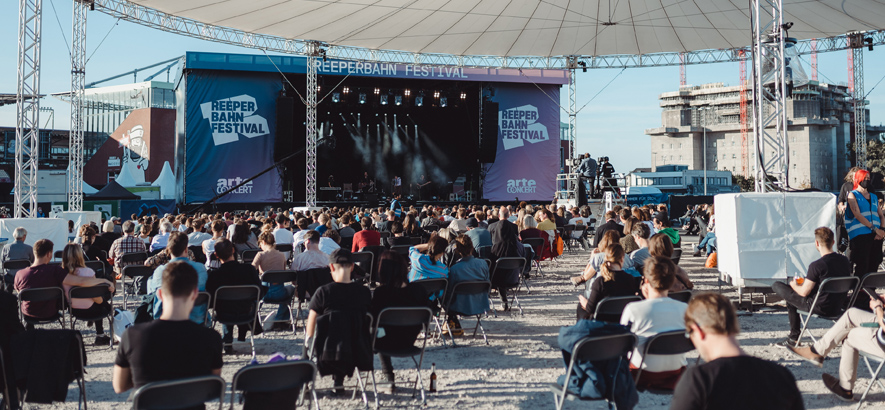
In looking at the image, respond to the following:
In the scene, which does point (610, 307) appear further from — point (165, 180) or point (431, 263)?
point (165, 180)

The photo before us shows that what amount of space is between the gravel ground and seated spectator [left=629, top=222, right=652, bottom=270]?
1.06 metres

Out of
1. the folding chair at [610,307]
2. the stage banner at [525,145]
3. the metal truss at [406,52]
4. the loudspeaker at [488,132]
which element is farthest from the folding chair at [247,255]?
the stage banner at [525,145]

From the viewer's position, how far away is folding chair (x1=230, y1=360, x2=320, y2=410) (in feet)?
8.73

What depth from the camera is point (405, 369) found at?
521cm

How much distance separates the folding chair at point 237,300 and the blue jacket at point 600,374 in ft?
9.96

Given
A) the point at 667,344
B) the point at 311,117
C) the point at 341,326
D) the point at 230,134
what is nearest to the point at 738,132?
the point at 230,134

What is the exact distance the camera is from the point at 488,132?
84.3ft

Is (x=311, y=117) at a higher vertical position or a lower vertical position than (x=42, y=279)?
higher

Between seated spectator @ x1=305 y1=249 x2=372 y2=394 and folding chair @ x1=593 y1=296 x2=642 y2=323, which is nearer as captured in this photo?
seated spectator @ x1=305 y1=249 x2=372 y2=394

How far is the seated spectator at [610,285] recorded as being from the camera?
465cm

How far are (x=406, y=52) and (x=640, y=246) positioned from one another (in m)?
14.2

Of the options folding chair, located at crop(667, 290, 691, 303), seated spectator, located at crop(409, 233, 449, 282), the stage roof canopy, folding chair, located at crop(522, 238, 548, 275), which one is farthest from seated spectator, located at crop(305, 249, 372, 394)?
the stage roof canopy

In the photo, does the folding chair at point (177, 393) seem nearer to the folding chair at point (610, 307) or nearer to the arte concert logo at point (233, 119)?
the folding chair at point (610, 307)

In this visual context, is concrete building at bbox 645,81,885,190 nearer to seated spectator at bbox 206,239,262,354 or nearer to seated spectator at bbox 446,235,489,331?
seated spectator at bbox 446,235,489,331
